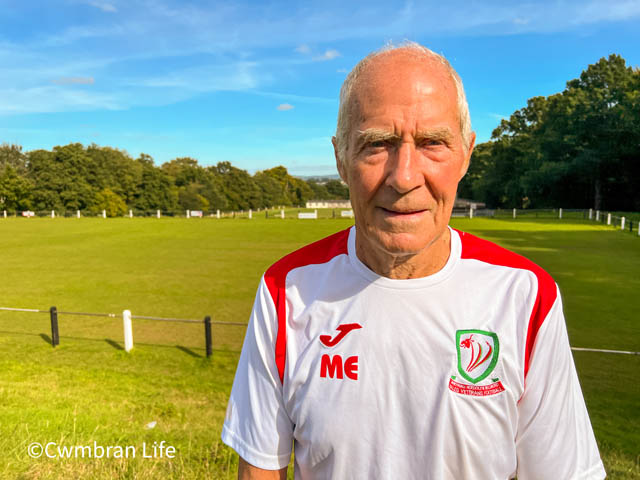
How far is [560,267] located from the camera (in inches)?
687

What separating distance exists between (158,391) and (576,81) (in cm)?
5987

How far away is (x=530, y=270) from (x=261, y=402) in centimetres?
107

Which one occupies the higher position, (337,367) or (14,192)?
(14,192)

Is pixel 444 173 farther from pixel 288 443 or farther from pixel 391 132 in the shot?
pixel 288 443

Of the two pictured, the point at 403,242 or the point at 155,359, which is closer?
the point at 403,242

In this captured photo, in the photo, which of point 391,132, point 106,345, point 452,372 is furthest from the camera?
point 106,345

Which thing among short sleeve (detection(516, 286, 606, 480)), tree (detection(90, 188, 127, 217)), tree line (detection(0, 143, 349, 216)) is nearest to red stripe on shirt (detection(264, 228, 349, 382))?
short sleeve (detection(516, 286, 606, 480))

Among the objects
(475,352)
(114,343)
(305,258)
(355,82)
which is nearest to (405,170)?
(355,82)

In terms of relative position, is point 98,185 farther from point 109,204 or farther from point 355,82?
point 355,82

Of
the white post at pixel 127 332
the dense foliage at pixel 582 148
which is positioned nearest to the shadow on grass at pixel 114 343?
the white post at pixel 127 332

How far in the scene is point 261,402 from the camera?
1.64 metres

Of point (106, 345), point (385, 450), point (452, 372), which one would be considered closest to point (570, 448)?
point (452, 372)

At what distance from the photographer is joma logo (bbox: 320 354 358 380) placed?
5.23 ft

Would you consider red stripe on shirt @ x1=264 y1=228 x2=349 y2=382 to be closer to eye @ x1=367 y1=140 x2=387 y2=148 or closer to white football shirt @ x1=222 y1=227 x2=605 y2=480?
white football shirt @ x1=222 y1=227 x2=605 y2=480
